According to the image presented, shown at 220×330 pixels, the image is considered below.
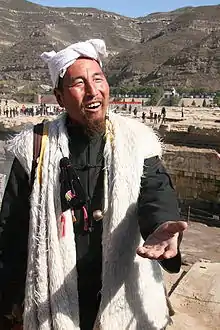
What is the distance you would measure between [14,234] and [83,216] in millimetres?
327

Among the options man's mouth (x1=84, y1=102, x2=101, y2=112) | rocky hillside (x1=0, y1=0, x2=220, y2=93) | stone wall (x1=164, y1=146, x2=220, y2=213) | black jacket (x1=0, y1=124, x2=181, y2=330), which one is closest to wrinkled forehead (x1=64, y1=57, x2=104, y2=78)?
man's mouth (x1=84, y1=102, x2=101, y2=112)

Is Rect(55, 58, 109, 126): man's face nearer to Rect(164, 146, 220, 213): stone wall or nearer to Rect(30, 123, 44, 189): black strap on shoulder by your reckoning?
Rect(30, 123, 44, 189): black strap on shoulder

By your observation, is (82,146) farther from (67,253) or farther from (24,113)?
(24,113)

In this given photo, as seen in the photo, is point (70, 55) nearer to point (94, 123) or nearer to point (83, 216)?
point (94, 123)

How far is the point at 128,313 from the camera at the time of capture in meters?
2.17

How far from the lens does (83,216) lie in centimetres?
219

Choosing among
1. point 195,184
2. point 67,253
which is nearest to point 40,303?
point 67,253

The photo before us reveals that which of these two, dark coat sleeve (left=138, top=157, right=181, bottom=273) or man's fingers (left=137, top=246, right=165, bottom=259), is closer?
man's fingers (left=137, top=246, right=165, bottom=259)

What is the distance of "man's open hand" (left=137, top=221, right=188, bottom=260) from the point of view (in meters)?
1.79

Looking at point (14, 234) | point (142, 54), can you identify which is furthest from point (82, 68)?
point (142, 54)

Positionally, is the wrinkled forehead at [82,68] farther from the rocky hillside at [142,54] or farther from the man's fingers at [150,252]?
the rocky hillside at [142,54]

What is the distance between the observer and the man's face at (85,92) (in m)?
2.18

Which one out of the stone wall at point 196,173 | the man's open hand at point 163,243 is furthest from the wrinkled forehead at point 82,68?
the stone wall at point 196,173

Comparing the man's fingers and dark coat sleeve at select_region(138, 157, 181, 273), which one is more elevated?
dark coat sleeve at select_region(138, 157, 181, 273)
